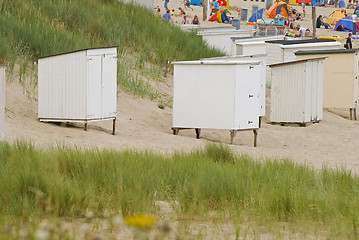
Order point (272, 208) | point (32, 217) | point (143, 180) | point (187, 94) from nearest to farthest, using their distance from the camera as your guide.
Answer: point (32, 217)
point (272, 208)
point (143, 180)
point (187, 94)

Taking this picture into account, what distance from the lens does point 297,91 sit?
1714 centimetres

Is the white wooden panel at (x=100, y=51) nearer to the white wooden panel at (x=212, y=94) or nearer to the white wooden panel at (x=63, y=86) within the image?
the white wooden panel at (x=63, y=86)

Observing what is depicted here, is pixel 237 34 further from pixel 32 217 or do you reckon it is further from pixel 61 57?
pixel 32 217

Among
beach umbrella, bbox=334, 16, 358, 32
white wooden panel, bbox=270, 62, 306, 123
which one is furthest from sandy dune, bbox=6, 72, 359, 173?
beach umbrella, bbox=334, 16, 358, 32

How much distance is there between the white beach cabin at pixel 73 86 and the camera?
1227cm

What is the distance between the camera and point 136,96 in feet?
54.1

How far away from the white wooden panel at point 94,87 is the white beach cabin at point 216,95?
1.63 metres

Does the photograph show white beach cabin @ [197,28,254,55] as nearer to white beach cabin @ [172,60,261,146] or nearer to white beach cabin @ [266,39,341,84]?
white beach cabin @ [266,39,341,84]

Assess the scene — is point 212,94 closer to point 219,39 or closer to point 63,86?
point 63,86

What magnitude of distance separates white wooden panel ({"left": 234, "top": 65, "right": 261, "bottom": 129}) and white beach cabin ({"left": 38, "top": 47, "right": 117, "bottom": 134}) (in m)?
2.30

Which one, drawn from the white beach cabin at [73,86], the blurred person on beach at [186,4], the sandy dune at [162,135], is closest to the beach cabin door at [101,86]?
the white beach cabin at [73,86]

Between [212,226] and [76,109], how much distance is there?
685 cm

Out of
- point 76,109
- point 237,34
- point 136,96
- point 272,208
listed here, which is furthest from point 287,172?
point 237,34

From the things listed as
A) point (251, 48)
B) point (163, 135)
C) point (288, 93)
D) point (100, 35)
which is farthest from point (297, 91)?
point (100, 35)
